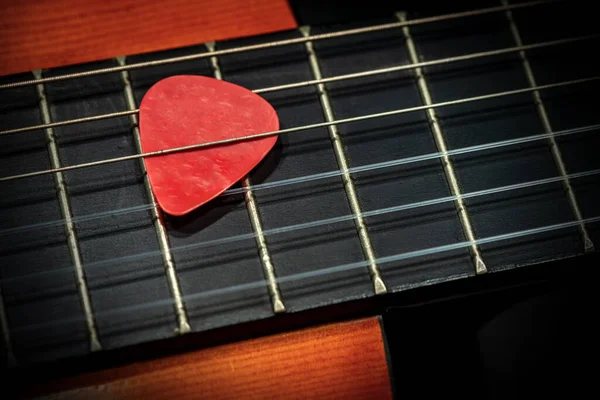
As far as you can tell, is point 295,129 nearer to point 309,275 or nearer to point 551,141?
point 309,275

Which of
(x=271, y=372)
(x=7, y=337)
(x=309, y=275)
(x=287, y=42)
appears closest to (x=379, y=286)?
(x=309, y=275)

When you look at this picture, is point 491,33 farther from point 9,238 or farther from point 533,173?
point 9,238

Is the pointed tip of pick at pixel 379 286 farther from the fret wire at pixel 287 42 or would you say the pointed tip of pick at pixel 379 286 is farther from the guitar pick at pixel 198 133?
the fret wire at pixel 287 42

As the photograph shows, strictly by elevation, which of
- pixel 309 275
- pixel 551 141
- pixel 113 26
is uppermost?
pixel 113 26

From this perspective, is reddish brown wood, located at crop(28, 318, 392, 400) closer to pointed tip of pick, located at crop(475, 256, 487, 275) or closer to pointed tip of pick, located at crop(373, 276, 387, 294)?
pointed tip of pick, located at crop(373, 276, 387, 294)

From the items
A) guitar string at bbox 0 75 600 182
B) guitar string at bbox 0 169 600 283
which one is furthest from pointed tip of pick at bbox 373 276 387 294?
guitar string at bbox 0 75 600 182

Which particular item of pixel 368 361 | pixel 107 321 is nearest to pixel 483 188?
pixel 368 361

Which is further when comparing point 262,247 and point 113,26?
point 113,26
